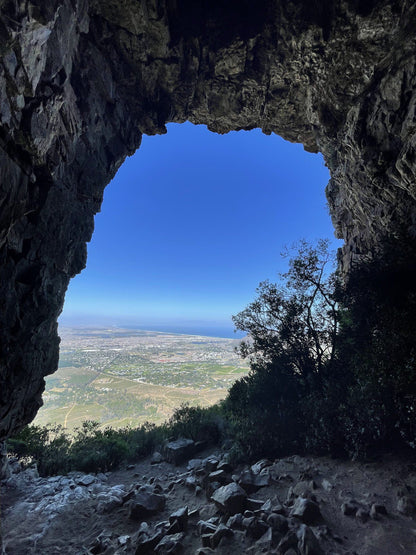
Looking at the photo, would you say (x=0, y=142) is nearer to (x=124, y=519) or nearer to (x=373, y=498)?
(x=124, y=519)

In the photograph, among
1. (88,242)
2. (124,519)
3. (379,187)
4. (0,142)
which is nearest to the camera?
(0,142)

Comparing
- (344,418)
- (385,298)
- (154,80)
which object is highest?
(154,80)

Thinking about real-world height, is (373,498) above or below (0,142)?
below

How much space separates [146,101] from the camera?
21188 millimetres

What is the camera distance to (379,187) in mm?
13148

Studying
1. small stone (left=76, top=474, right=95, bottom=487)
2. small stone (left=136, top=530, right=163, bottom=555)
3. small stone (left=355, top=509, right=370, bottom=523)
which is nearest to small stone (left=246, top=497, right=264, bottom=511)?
small stone (left=355, top=509, right=370, bottom=523)

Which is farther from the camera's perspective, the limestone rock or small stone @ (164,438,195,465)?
small stone @ (164,438,195,465)

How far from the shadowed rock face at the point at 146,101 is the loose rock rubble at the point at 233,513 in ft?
16.5

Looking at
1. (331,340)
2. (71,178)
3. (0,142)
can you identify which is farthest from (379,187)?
(71,178)

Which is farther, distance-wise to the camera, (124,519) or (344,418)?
(344,418)

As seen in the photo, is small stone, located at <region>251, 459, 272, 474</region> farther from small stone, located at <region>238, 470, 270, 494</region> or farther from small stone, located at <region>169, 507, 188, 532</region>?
small stone, located at <region>169, 507, 188, 532</region>

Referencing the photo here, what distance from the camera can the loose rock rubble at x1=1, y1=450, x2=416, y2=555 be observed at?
6234 millimetres

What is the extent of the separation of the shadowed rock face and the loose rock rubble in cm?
502

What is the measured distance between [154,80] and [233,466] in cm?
3005
